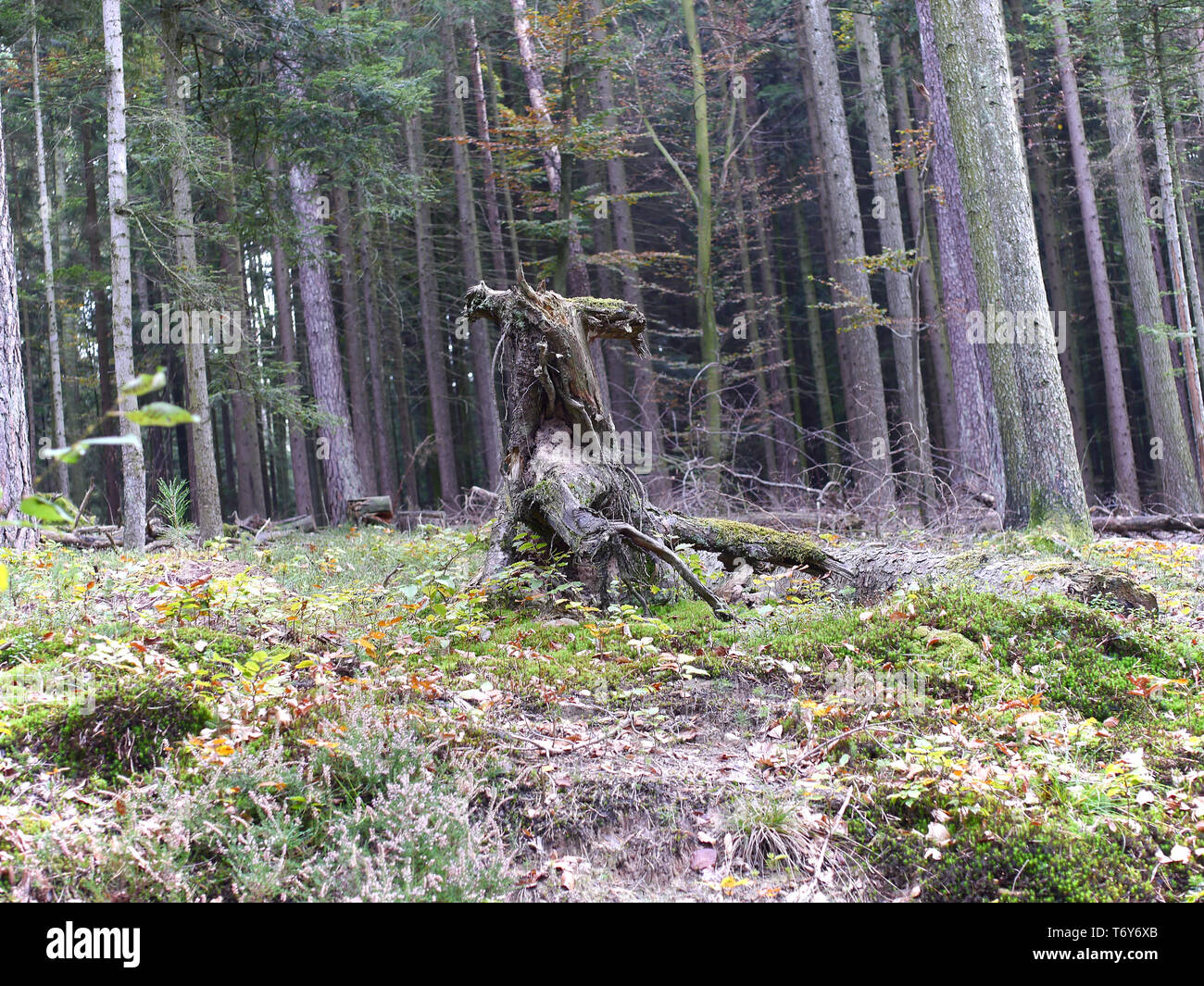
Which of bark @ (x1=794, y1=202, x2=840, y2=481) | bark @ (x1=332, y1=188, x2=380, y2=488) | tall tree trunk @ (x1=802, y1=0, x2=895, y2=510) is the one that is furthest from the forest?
bark @ (x1=794, y1=202, x2=840, y2=481)

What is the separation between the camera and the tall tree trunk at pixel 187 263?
11078 mm

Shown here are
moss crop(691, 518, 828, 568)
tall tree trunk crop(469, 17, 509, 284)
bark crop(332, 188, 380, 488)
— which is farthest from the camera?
bark crop(332, 188, 380, 488)

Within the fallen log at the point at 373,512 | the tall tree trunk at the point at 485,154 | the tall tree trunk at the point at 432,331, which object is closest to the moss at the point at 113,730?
the fallen log at the point at 373,512

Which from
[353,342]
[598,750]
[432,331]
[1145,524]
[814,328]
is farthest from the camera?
[814,328]

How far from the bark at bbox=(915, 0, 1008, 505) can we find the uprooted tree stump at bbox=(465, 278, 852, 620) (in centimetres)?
558

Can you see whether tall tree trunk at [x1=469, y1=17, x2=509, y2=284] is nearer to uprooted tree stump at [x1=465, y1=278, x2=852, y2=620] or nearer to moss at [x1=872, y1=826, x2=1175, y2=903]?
uprooted tree stump at [x1=465, y1=278, x2=852, y2=620]

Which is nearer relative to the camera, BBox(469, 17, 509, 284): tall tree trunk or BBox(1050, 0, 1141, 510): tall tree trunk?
BBox(1050, 0, 1141, 510): tall tree trunk

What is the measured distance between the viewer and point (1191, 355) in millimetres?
14602

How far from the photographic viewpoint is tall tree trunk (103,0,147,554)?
392 inches

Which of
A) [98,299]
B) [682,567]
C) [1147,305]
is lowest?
[682,567]

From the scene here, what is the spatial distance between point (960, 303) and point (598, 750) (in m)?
12.5

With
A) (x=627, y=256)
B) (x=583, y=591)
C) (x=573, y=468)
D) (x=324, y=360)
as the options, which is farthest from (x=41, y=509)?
(x=324, y=360)

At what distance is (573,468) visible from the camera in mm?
6613

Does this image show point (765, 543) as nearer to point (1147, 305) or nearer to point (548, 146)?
point (548, 146)
